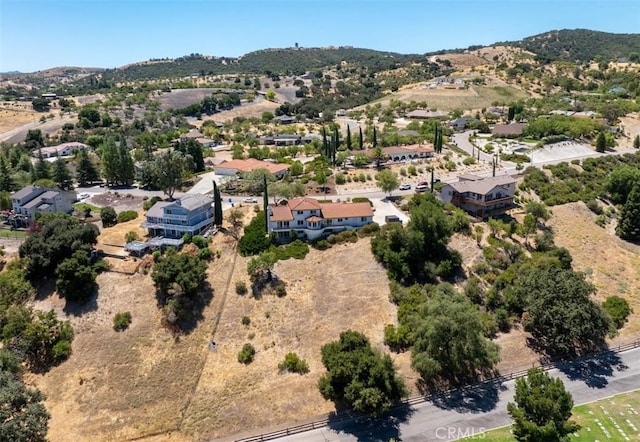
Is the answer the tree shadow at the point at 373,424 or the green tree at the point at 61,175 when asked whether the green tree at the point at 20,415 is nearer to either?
the tree shadow at the point at 373,424

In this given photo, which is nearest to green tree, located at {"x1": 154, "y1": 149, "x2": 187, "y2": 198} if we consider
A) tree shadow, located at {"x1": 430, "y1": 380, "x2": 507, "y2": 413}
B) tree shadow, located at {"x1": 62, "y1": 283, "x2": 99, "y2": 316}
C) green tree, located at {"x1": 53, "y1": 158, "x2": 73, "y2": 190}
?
green tree, located at {"x1": 53, "y1": 158, "x2": 73, "y2": 190}

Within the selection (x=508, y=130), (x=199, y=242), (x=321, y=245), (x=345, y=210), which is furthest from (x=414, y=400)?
(x=508, y=130)

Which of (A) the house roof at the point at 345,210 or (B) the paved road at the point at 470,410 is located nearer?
(B) the paved road at the point at 470,410

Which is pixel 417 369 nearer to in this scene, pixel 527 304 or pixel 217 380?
pixel 527 304

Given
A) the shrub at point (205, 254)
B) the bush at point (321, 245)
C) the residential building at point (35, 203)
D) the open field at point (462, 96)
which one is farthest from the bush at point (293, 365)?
the open field at point (462, 96)

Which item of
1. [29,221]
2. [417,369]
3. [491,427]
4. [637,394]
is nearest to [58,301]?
[29,221]

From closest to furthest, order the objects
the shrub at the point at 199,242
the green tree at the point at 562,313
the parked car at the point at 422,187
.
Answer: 1. the green tree at the point at 562,313
2. the shrub at the point at 199,242
3. the parked car at the point at 422,187

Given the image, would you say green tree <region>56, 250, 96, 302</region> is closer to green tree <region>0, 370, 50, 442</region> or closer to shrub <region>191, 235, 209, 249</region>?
shrub <region>191, 235, 209, 249</region>
